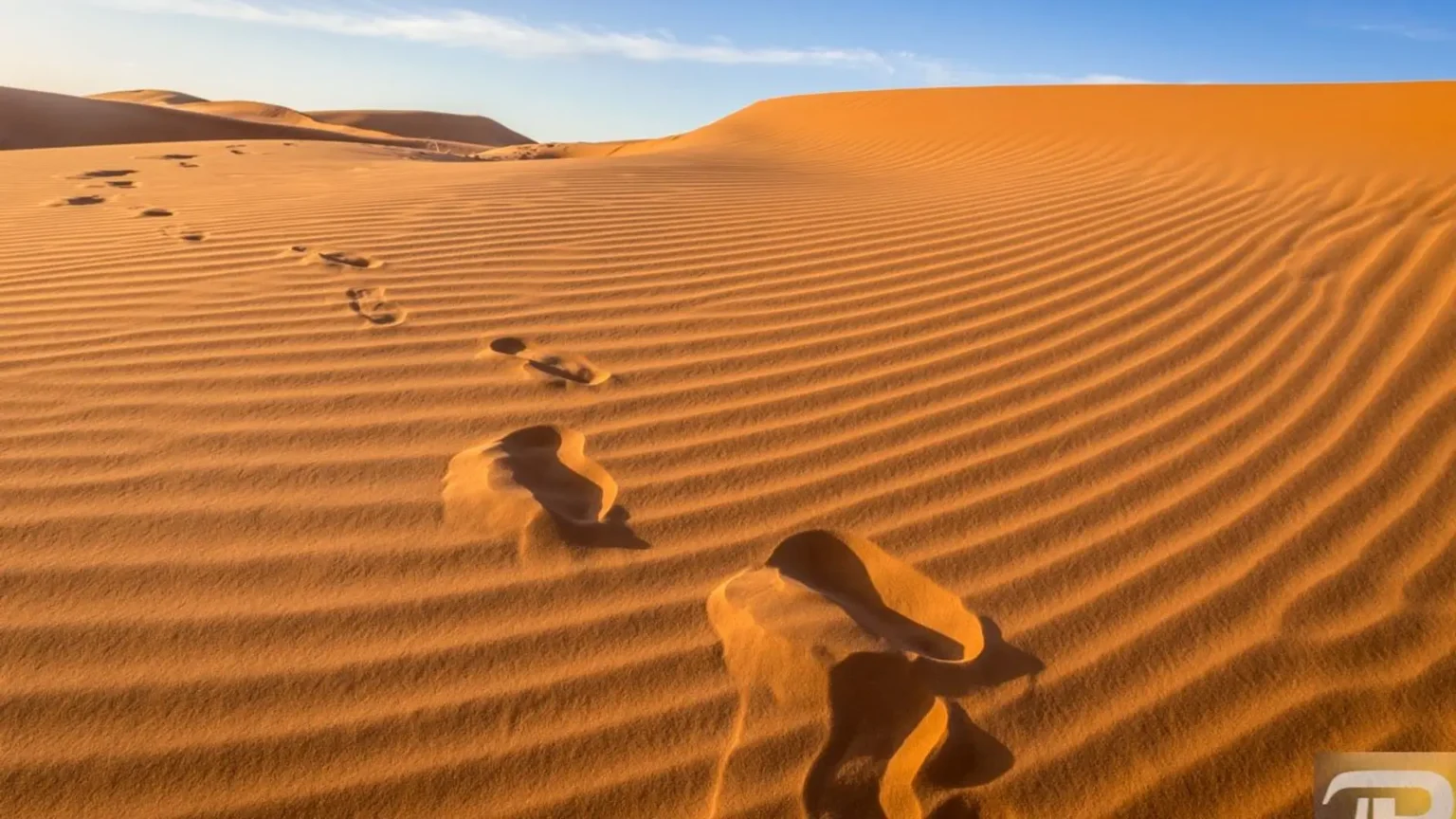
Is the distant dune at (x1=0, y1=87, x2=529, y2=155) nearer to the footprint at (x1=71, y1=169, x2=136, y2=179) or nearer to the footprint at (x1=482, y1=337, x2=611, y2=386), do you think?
the footprint at (x1=71, y1=169, x2=136, y2=179)

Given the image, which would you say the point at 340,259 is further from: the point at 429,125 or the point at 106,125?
the point at 429,125

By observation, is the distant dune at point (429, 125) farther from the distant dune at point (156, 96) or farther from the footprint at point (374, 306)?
the footprint at point (374, 306)

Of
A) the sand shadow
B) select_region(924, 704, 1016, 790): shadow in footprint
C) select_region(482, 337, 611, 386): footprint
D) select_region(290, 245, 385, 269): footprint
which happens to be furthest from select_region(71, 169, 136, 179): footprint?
select_region(924, 704, 1016, 790): shadow in footprint

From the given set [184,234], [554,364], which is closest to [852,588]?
[554,364]

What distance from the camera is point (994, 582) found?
5.77ft

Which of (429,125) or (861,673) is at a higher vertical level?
(861,673)

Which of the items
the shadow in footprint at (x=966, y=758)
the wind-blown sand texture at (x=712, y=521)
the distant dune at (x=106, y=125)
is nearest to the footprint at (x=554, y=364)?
the wind-blown sand texture at (x=712, y=521)

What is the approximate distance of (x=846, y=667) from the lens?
4.92 ft

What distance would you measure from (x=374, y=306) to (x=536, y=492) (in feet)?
4.12

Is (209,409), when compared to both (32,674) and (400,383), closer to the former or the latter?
(400,383)

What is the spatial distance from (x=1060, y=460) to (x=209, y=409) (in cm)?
209

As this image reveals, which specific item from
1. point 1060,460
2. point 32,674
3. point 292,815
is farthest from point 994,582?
point 32,674

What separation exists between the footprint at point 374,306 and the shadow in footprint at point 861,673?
160 cm

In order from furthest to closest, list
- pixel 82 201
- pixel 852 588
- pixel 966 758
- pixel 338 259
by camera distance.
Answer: pixel 82 201
pixel 338 259
pixel 852 588
pixel 966 758
